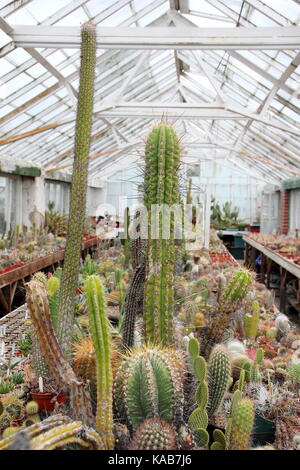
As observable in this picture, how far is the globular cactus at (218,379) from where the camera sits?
2.31m

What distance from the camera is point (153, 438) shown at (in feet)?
5.53

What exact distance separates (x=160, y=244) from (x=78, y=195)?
50 centimetres

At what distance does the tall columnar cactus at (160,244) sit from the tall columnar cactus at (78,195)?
0.35 m

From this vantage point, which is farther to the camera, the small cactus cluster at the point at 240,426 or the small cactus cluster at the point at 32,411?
the small cactus cluster at the point at 32,411

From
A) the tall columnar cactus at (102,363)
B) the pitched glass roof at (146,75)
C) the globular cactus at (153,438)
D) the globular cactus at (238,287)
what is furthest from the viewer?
the pitched glass roof at (146,75)

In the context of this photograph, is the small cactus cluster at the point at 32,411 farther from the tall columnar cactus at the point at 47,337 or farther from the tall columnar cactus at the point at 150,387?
the tall columnar cactus at the point at 150,387

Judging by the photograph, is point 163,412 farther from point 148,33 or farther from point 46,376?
point 148,33

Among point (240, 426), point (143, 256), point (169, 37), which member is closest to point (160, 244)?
point (143, 256)

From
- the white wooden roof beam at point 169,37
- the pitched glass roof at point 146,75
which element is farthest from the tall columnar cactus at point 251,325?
the white wooden roof beam at point 169,37

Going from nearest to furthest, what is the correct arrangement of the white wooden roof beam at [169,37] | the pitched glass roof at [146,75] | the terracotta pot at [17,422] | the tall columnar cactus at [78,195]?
1. the terracotta pot at [17,422]
2. the tall columnar cactus at [78,195]
3. the white wooden roof beam at [169,37]
4. the pitched glass roof at [146,75]

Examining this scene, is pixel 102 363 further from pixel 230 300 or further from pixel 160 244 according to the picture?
pixel 230 300

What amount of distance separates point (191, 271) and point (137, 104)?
4359 millimetres

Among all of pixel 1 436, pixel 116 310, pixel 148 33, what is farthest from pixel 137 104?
pixel 1 436

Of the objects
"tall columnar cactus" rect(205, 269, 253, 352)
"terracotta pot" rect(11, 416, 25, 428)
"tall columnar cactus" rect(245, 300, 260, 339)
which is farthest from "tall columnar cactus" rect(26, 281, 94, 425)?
"tall columnar cactus" rect(245, 300, 260, 339)
